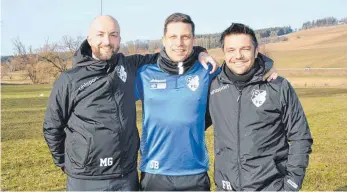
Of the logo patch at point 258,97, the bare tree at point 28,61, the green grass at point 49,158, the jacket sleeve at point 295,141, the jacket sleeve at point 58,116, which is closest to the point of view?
the jacket sleeve at point 295,141

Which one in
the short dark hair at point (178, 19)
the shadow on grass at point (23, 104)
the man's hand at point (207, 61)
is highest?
the short dark hair at point (178, 19)

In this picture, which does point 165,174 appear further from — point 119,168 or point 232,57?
point 232,57

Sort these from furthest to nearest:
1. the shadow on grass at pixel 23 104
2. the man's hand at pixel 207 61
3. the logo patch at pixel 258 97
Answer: the shadow on grass at pixel 23 104
the man's hand at pixel 207 61
the logo patch at pixel 258 97

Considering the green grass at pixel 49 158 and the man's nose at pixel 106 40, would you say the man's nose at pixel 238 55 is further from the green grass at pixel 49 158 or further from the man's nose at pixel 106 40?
the green grass at pixel 49 158

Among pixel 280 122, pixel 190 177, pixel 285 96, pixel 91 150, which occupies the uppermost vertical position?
pixel 285 96

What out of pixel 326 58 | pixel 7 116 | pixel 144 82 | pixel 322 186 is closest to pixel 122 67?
pixel 144 82

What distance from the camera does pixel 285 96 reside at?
3496 mm

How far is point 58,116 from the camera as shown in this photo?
387 centimetres

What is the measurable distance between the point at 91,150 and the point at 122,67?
0.93 metres

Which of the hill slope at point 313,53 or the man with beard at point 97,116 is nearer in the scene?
the man with beard at point 97,116

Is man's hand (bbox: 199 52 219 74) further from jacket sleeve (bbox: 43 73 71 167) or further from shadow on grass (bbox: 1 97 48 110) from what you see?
shadow on grass (bbox: 1 97 48 110)

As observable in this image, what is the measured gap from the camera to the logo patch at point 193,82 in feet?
13.3

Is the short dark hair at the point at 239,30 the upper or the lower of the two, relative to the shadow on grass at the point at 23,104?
upper

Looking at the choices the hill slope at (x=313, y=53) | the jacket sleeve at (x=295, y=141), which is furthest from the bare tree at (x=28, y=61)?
the jacket sleeve at (x=295, y=141)
